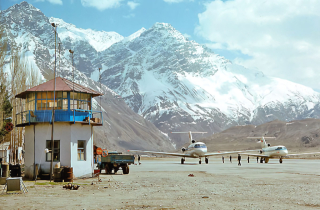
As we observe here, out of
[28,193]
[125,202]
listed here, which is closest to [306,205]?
[125,202]

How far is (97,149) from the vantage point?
37094 millimetres

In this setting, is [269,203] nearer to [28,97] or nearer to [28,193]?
[28,193]

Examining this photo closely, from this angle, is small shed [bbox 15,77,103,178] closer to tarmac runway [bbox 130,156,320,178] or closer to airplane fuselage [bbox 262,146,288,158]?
tarmac runway [bbox 130,156,320,178]

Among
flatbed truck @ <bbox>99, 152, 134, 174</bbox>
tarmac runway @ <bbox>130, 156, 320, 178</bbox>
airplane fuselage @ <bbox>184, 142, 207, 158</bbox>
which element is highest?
Answer: airplane fuselage @ <bbox>184, 142, 207, 158</bbox>

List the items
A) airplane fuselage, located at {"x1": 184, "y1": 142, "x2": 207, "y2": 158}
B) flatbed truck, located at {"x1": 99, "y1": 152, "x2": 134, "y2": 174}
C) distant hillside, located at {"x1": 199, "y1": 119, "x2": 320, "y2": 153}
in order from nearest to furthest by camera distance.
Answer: flatbed truck, located at {"x1": 99, "y1": 152, "x2": 134, "y2": 174}
airplane fuselage, located at {"x1": 184, "y1": 142, "x2": 207, "y2": 158}
distant hillside, located at {"x1": 199, "y1": 119, "x2": 320, "y2": 153}

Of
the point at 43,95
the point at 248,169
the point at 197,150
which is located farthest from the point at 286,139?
the point at 43,95

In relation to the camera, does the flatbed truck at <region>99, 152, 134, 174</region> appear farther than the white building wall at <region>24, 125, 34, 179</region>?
Yes

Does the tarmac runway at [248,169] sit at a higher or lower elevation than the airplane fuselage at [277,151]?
lower

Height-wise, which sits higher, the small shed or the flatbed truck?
the small shed

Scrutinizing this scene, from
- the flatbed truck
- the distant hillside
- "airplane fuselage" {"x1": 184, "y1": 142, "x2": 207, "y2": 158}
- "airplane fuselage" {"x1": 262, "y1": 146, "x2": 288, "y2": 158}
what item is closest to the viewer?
the flatbed truck

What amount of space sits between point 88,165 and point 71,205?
16.7m

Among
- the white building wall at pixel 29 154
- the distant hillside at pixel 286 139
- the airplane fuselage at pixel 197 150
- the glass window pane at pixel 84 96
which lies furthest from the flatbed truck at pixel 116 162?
the distant hillside at pixel 286 139

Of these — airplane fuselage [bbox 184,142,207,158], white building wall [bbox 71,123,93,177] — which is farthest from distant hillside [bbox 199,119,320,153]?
white building wall [bbox 71,123,93,177]

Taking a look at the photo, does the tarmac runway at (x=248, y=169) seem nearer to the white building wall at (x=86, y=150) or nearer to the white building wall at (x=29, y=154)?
the white building wall at (x=86, y=150)
